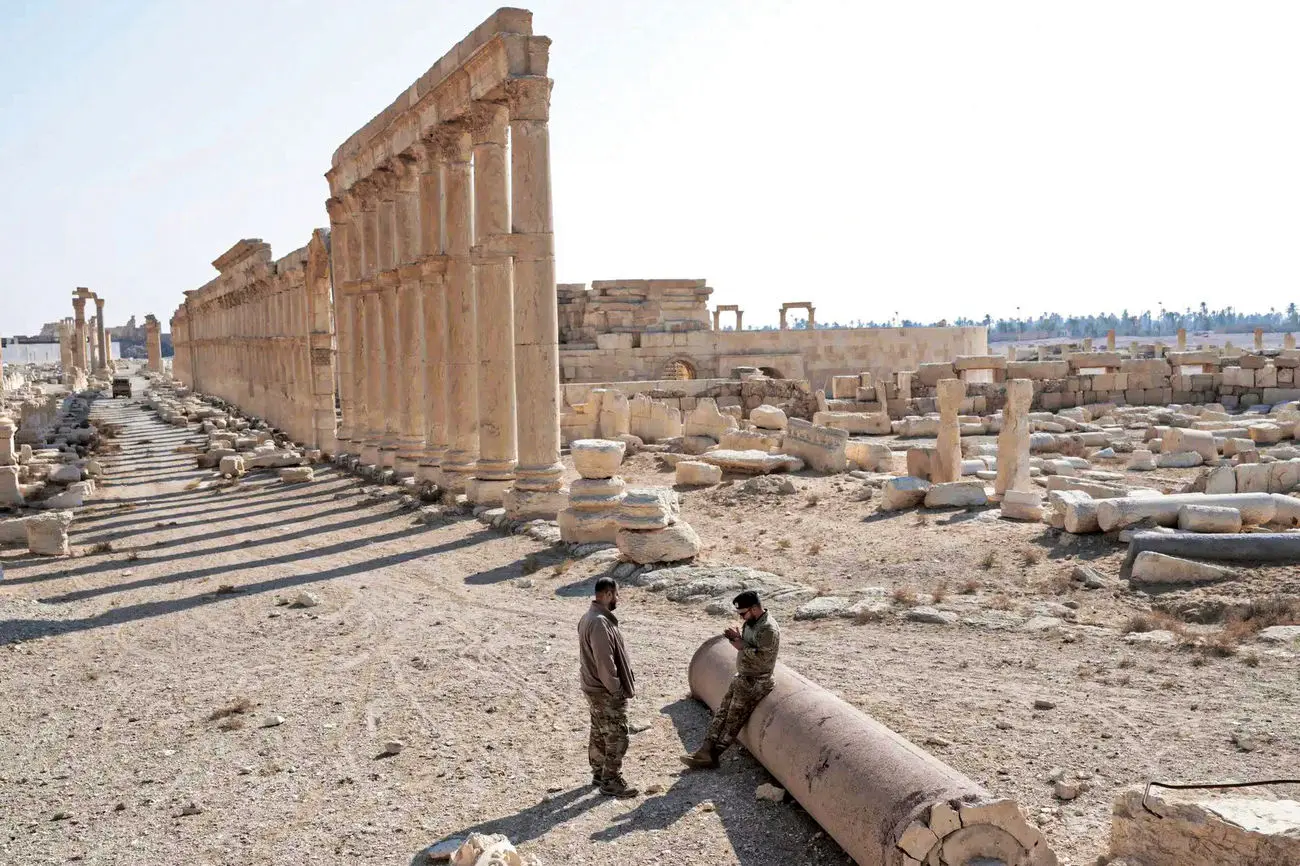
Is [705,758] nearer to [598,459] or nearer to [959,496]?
[598,459]

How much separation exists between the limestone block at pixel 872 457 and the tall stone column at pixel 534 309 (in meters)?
5.70

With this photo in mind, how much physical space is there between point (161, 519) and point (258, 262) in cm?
1818

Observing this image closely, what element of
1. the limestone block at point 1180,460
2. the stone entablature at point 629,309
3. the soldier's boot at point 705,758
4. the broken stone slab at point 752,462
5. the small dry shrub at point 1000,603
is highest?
the stone entablature at point 629,309

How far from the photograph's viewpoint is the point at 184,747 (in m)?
7.26

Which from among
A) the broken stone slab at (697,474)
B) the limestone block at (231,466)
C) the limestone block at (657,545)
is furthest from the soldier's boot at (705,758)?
the limestone block at (231,466)

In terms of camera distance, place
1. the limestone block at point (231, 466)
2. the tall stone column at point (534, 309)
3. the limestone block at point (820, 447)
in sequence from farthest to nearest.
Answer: the limestone block at point (231, 466) < the limestone block at point (820, 447) < the tall stone column at point (534, 309)

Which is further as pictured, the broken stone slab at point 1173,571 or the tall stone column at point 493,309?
the tall stone column at point 493,309

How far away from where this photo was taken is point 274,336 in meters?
33.1

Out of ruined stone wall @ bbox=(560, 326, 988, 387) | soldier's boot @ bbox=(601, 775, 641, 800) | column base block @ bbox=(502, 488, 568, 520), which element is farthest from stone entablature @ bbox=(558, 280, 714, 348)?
soldier's boot @ bbox=(601, 775, 641, 800)

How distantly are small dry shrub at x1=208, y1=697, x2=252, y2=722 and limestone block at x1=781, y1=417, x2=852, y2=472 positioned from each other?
11735mm

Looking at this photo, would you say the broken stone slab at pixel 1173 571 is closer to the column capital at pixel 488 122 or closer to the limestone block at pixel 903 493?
the limestone block at pixel 903 493

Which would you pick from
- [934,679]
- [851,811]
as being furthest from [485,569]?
[851,811]

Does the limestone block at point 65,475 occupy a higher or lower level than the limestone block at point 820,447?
lower

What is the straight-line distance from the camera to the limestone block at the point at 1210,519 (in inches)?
425
